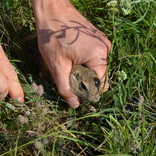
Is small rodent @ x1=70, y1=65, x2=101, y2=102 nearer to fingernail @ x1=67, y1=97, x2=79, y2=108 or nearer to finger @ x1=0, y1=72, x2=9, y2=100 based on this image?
fingernail @ x1=67, y1=97, x2=79, y2=108

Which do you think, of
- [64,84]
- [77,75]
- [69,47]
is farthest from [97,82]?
[69,47]

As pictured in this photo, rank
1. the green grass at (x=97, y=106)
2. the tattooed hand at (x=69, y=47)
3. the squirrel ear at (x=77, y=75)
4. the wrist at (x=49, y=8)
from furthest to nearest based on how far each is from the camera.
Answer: the wrist at (x=49, y=8)
the squirrel ear at (x=77, y=75)
the tattooed hand at (x=69, y=47)
the green grass at (x=97, y=106)

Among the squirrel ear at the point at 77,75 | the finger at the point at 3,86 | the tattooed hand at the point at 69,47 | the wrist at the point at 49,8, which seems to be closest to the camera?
the finger at the point at 3,86

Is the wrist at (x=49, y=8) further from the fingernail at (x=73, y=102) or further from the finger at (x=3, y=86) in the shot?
the fingernail at (x=73, y=102)

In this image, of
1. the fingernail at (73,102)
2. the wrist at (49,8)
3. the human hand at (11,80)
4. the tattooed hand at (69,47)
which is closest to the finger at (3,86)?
the human hand at (11,80)

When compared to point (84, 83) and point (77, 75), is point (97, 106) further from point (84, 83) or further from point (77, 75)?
point (77, 75)

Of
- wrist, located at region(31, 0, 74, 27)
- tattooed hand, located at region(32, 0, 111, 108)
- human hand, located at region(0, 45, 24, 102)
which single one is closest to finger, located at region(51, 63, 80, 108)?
tattooed hand, located at region(32, 0, 111, 108)

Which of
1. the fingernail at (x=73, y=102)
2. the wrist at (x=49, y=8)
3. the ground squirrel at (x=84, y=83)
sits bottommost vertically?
the fingernail at (x=73, y=102)
